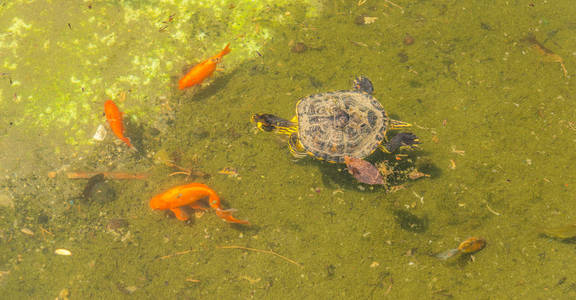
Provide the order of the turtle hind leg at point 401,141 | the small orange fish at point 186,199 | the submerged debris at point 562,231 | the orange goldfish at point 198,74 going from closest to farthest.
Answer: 1. the submerged debris at point 562,231
2. the small orange fish at point 186,199
3. the turtle hind leg at point 401,141
4. the orange goldfish at point 198,74

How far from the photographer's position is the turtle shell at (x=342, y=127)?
3.48 meters

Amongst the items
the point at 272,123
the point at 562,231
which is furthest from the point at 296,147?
the point at 562,231

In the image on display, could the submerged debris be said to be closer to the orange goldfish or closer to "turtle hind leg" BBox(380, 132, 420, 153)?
"turtle hind leg" BBox(380, 132, 420, 153)

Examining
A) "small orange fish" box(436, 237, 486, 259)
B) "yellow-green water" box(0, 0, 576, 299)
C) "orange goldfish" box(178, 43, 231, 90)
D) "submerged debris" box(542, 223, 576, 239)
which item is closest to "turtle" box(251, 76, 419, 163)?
"yellow-green water" box(0, 0, 576, 299)

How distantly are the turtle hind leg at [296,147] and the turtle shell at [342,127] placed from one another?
193 mm

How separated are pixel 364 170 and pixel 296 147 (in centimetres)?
95

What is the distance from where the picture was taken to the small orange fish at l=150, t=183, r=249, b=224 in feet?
11.3

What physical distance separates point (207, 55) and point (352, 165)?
2.81m

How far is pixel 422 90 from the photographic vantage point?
4039mm

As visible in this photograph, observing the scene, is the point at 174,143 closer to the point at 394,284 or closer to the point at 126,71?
the point at 126,71

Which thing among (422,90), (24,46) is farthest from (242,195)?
(24,46)

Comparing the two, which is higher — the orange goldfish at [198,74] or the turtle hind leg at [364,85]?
the orange goldfish at [198,74]

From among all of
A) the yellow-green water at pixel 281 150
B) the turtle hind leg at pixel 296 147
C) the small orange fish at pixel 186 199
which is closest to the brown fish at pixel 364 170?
the yellow-green water at pixel 281 150

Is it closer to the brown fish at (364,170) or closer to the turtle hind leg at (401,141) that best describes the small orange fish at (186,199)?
the brown fish at (364,170)
